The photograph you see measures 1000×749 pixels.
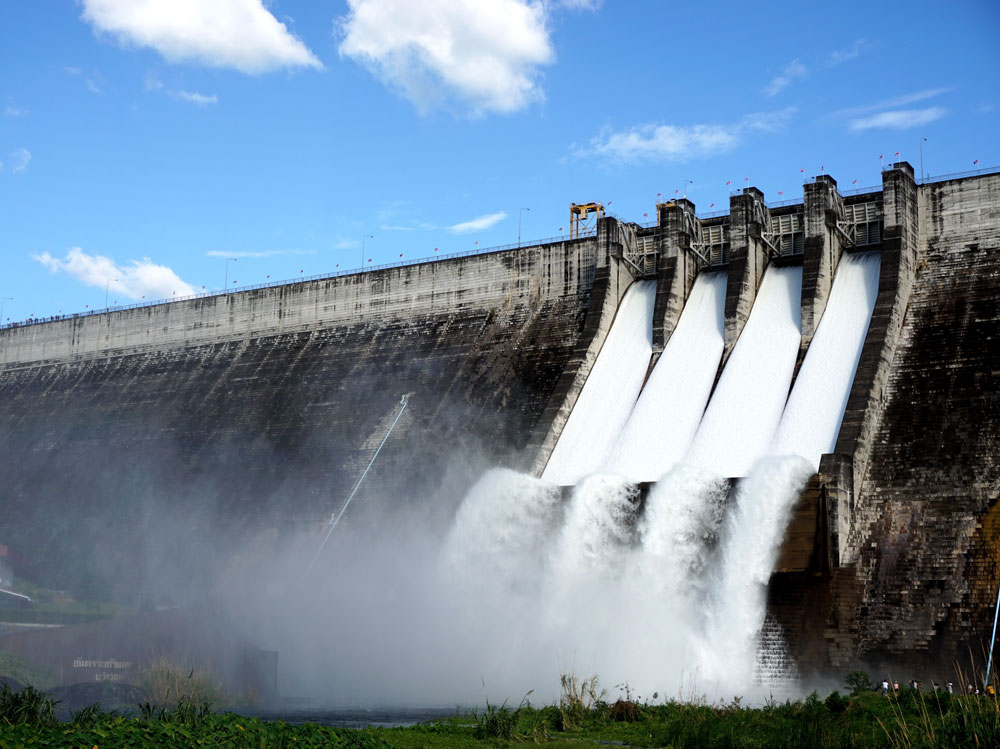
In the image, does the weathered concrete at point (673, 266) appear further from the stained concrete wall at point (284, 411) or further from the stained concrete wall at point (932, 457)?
the stained concrete wall at point (932, 457)

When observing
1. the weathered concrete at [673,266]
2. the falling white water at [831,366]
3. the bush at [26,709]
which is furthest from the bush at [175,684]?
the weathered concrete at [673,266]

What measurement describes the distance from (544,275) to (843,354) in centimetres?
1240

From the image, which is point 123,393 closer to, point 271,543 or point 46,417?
point 46,417

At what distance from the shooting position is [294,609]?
30062 millimetres

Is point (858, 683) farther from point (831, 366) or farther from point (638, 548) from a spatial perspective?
point (831, 366)

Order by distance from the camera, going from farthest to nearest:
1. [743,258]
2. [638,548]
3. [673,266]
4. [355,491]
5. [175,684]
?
[355,491], [673,266], [743,258], [638,548], [175,684]

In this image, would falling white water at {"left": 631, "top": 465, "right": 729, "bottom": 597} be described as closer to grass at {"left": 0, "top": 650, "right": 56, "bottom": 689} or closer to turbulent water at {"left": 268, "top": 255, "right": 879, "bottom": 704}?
turbulent water at {"left": 268, "top": 255, "right": 879, "bottom": 704}

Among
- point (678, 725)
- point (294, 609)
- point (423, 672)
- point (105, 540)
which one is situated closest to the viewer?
point (678, 725)

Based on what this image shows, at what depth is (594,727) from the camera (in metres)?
17.7

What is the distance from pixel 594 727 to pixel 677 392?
1621cm

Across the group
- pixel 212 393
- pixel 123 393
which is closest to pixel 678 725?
pixel 212 393

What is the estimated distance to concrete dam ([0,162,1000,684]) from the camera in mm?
25312

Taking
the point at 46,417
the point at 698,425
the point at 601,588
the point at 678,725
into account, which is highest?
the point at 46,417

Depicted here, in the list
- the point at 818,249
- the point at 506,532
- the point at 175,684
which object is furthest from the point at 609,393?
the point at 175,684
